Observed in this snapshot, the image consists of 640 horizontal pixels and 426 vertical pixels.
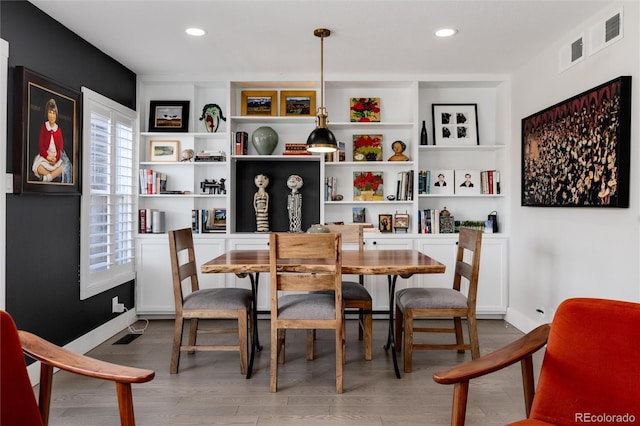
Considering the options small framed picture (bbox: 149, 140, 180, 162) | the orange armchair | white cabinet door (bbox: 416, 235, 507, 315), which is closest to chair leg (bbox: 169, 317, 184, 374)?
the orange armchair

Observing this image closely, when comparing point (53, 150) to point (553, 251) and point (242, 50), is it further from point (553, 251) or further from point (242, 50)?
point (553, 251)

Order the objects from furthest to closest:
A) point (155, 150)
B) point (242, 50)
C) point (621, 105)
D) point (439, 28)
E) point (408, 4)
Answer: point (155, 150) → point (242, 50) → point (439, 28) → point (408, 4) → point (621, 105)

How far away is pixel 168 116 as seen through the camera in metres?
4.66

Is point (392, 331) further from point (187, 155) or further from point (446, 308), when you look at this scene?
point (187, 155)

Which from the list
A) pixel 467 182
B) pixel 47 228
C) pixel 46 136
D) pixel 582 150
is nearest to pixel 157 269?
pixel 47 228

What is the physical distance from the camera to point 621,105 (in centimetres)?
269

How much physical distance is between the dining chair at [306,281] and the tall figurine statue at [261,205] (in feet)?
6.08

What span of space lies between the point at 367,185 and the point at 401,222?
21.2 inches

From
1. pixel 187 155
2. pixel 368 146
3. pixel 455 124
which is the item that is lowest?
pixel 187 155

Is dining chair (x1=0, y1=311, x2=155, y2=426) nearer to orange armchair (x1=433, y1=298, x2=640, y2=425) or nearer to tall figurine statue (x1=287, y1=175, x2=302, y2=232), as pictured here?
orange armchair (x1=433, y1=298, x2=640, y2=425)

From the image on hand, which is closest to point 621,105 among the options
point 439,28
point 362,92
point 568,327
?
point 439,28

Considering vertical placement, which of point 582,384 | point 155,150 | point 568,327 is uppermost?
point 155,150

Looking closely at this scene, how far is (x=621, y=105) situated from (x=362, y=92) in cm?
261

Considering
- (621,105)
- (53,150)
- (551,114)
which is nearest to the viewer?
(621,105)
